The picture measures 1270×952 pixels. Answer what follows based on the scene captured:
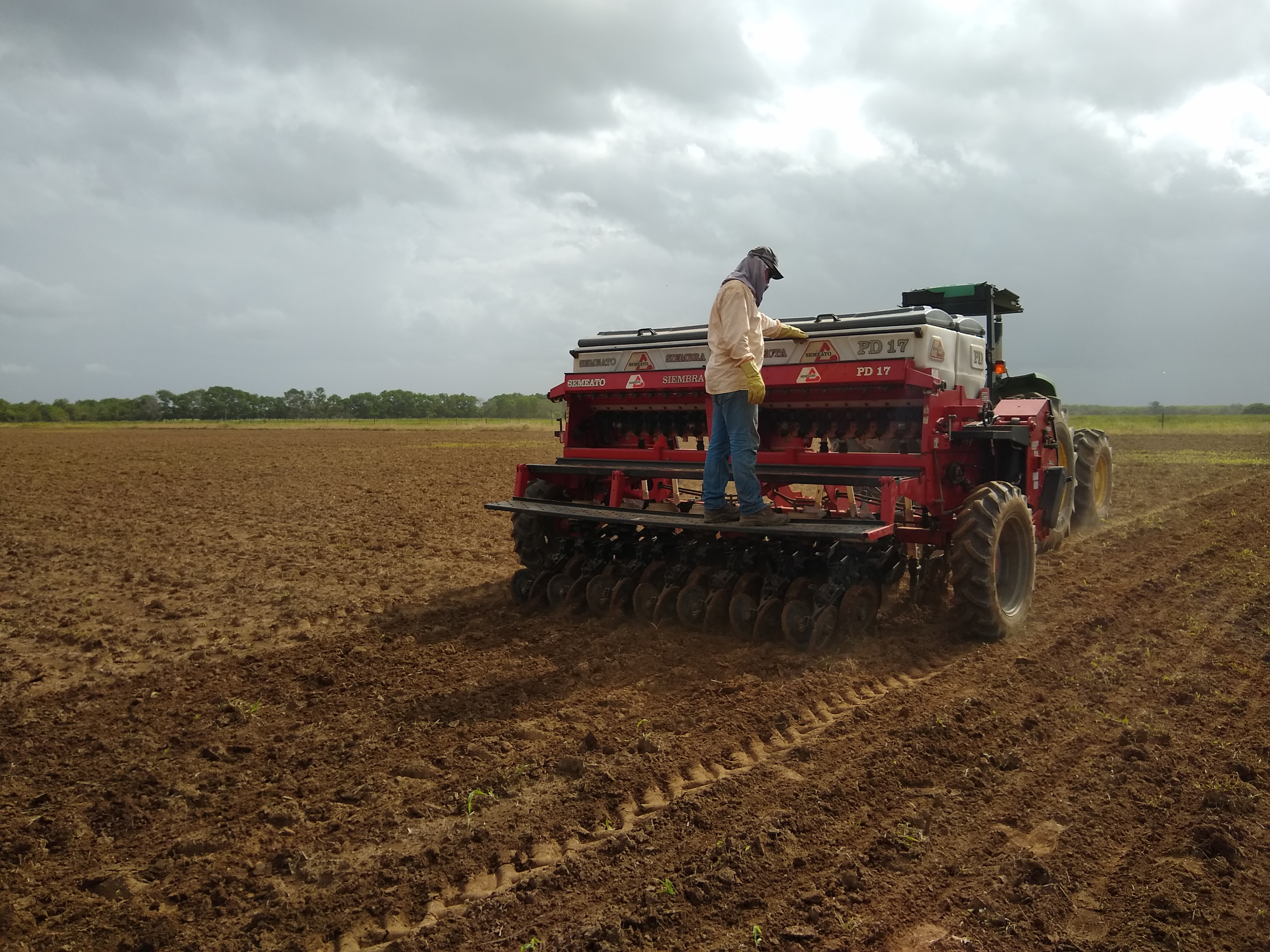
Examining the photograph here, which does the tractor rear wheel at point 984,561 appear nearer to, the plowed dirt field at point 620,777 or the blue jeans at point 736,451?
the plowed dirt field at point 620,777

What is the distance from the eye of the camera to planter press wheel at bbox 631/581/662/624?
679cm

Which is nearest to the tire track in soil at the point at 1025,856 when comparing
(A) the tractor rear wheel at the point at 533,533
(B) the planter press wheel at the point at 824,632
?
(B) the planter press wheel at the point at 824,632

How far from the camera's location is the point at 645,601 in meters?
6.83

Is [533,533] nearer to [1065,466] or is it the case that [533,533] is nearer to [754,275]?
[754,275]

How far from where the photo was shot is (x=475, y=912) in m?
3.06

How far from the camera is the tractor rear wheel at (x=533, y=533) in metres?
7.91

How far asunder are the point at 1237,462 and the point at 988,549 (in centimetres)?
2096

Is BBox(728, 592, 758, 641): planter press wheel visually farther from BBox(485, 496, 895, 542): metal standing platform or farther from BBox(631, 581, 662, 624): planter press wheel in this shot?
BBox(631, 581, 662, 624): planter press wheel

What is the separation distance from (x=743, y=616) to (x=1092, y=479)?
322 inches

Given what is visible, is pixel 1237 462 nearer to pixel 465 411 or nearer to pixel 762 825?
pixel 762 825

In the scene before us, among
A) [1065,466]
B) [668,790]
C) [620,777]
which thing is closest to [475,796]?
[620,777]

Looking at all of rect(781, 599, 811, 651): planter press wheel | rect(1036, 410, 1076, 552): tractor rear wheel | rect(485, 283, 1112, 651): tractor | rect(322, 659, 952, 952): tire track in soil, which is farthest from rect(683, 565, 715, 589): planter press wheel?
rect(1036, 410, 1076, 552): tractor rear wheel

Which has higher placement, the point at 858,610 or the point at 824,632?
the point at 858,610

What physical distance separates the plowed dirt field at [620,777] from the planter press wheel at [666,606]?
141mm
